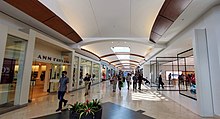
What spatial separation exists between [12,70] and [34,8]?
2.67 metres

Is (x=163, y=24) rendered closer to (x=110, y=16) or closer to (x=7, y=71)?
(x=110, y=16)

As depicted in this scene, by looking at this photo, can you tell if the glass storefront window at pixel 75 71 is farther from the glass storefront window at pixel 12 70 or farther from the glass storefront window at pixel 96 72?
the glass storefront window at pixel 96 72

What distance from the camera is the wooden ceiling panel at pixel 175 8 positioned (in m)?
3.90

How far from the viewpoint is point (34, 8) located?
486cm

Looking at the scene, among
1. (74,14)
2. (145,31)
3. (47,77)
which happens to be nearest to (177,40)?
(145,31)

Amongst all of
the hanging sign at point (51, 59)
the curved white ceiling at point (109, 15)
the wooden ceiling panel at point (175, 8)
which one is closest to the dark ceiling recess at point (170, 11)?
the wooden ceiling panel at point (175, 8)

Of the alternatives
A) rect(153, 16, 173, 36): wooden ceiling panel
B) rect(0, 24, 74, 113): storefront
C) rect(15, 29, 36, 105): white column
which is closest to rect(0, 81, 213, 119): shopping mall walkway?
rect(15, 29, 36, 105): white column

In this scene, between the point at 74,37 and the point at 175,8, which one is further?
the point at 74,37

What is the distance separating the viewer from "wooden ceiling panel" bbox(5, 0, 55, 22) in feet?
14.5

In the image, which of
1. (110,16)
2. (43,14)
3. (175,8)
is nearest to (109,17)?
(110,16)

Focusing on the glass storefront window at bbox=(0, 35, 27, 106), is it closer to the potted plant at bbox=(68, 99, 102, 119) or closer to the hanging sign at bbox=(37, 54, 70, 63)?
the hanging sign at bbox=(37, 54, 70, 63)

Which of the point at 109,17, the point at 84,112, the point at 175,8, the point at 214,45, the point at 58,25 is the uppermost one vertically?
the point at 109,17

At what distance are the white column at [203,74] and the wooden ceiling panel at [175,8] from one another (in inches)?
41.2

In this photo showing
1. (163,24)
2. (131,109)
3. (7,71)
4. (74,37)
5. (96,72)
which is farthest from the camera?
(96,72)
